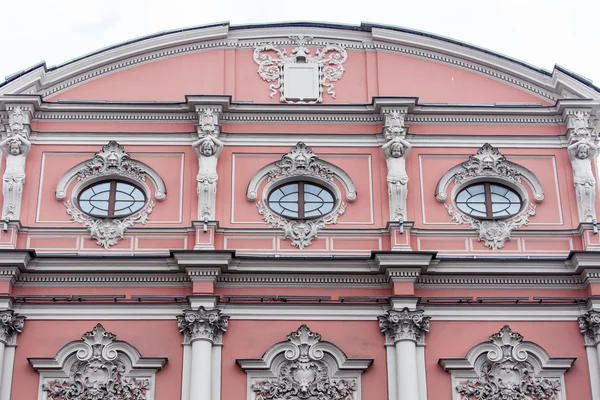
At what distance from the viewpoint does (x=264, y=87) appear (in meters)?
25.5

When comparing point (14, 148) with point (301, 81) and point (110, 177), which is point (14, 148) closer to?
point (110, 177)

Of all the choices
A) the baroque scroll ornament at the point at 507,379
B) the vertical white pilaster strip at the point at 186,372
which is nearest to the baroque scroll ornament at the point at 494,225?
the baroque scroll ornament at the point at 507,379

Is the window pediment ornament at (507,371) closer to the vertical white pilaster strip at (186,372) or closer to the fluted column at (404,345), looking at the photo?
the fluted column at (404,345)

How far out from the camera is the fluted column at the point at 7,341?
70.3 ft

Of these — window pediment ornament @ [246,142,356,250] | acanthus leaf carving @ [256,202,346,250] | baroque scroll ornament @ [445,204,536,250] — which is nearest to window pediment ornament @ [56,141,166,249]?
window pediment ornament @ [246,142,356,250]

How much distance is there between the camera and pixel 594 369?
71.2 ft

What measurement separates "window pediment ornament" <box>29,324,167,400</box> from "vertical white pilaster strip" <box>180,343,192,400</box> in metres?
0.40

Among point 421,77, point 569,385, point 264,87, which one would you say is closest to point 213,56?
point 264,87

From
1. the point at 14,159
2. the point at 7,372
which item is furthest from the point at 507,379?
the point at 14,159

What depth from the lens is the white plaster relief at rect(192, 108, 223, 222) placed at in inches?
917

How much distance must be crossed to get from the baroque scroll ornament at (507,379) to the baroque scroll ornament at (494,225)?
1956 millimetres

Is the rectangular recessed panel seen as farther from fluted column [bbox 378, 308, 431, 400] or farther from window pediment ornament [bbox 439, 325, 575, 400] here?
window pediment ornament [bbox 439, 325, 575, 400]

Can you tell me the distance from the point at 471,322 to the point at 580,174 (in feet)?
13.7

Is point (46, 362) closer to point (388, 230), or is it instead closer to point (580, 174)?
point (388, 230)
